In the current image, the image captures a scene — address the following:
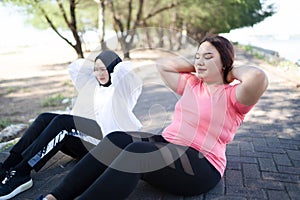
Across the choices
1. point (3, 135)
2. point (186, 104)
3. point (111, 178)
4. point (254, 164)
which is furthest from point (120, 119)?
point (3, 135)

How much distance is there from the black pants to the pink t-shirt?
69cm

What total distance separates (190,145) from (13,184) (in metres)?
1.21

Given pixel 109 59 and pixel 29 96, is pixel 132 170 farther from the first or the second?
pixel 29 96

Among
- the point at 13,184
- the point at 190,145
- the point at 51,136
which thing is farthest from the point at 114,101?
the point at 13,184

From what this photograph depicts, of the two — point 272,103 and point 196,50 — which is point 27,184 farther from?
point 272,103

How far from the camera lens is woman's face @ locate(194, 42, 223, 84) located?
69.5 inches

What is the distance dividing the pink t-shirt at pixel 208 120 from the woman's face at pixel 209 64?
0.06 metres

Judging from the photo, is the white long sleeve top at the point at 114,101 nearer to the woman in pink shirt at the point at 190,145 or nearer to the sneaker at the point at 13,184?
the woman in pink shirt at the point at 190,145

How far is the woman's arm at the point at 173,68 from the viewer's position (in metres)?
2.05

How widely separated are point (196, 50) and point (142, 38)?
2.15 feet

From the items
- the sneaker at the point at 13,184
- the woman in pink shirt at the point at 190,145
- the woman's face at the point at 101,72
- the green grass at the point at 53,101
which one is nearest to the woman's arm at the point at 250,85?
the woman in pink shirt at the point at 190,145

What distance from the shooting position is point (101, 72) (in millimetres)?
2307

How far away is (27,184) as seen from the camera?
83.2 inches

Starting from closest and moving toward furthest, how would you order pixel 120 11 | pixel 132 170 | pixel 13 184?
pixel 132 170, pixel 13 184, pixel 120 11
